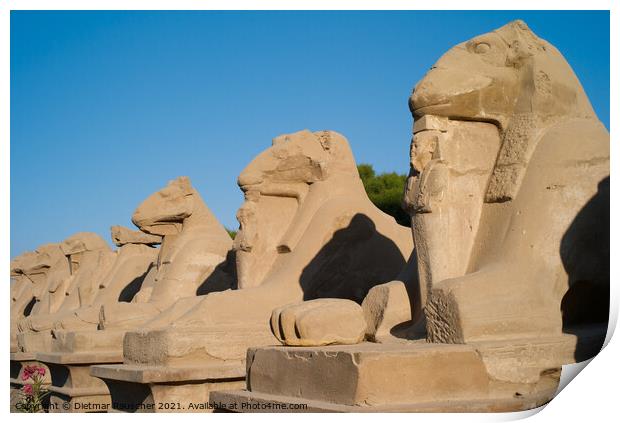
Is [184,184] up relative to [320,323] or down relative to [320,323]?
up

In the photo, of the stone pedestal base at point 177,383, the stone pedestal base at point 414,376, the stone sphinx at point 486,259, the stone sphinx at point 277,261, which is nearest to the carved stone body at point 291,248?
the stone sphinx at point 277,261

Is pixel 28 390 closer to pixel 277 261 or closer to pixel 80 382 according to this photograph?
pixel 80 382

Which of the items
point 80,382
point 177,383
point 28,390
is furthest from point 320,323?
point 28,390

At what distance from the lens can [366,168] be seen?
22609 mm

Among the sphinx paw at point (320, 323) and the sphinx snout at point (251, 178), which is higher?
the sphinx snout at point (251, 178)

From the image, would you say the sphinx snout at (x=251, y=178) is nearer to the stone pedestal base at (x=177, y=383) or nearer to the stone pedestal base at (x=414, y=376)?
the stone pedestal base at (x=177, y=383)

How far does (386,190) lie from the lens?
20000mm

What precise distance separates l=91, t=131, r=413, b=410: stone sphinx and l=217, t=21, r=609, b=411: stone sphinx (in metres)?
1.51

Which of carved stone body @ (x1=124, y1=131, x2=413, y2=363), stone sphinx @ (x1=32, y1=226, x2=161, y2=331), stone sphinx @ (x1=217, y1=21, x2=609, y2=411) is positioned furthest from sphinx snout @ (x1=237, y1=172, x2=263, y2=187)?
stone sphinx @ (x1=32, y1=226, x2=161, y2=331)

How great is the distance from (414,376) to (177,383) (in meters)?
2.60

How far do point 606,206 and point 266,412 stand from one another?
2137 mm

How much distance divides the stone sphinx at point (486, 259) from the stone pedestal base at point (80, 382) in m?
3.60

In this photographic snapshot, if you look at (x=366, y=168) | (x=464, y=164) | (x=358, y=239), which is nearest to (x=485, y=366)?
(x=464, y=164)

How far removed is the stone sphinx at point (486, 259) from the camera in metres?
3.95
